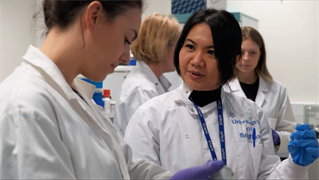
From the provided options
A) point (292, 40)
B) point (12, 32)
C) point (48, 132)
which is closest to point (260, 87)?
point (292, 40)

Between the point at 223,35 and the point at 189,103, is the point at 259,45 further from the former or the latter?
the point at 189,103

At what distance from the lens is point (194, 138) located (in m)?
1.37

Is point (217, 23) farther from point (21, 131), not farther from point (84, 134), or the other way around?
point (21, 131)

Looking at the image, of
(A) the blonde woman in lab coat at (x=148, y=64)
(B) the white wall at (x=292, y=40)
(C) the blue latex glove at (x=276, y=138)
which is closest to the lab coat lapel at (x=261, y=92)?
(C) the blue latex glove at (x=276, y=138)

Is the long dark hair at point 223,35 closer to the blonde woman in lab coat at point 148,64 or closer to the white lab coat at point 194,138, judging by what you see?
the white lab coat at point 194,138

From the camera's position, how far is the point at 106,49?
0.86 metres

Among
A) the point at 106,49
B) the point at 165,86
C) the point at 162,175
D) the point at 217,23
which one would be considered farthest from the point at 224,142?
the point at 165,86

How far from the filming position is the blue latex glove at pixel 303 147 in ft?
4.39

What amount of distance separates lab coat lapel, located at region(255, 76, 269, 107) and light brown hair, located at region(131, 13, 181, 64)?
Result: 87cm

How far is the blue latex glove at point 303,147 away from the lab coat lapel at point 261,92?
121cm

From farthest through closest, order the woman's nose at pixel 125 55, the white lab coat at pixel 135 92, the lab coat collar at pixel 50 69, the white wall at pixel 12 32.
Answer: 1. the white wall at pixel 12 32
2. the white lab coat at pixel 135 92
3. the woman's nose at pixel 125 55
4. the lab coat collar at pixel 50 69

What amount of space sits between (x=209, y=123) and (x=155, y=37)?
0.97 meters

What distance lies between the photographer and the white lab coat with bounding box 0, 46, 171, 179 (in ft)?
2.20

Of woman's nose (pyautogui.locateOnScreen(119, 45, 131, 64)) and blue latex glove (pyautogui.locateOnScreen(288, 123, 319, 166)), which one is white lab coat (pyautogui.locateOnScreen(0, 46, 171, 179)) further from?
blue latex glove (pyautogui.locateOnScreen(288, 123, 319, 166))
